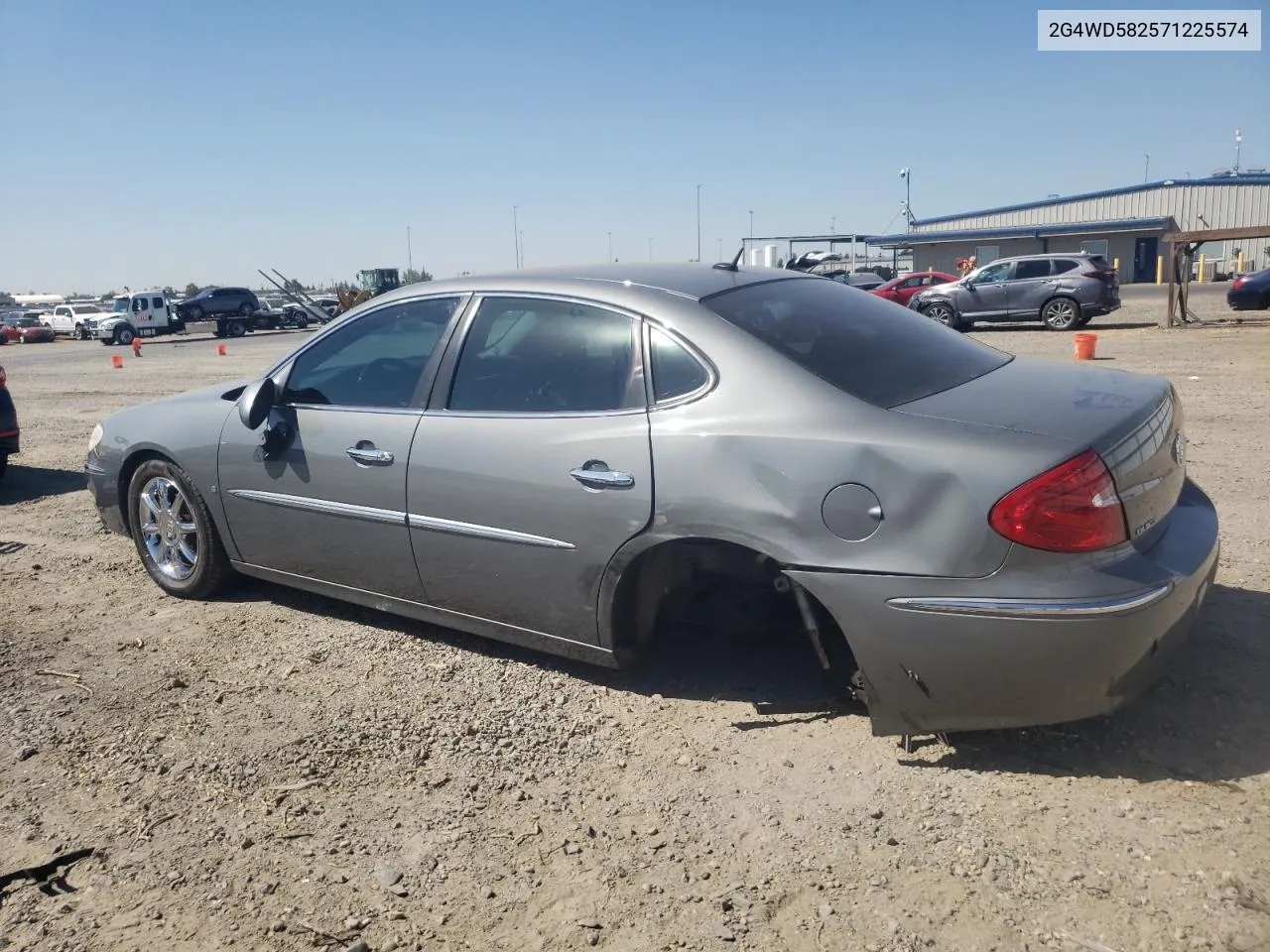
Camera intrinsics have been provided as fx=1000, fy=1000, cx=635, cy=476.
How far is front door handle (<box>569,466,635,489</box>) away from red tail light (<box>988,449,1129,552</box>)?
3.78 feet

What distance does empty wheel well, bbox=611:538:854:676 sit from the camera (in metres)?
3.28

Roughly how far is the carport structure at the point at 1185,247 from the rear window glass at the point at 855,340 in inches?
700

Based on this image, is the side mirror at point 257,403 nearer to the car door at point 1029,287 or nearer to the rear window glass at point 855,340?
the rear window glass at point 855,340

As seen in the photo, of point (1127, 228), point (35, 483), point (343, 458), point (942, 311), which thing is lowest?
point (35, 483)

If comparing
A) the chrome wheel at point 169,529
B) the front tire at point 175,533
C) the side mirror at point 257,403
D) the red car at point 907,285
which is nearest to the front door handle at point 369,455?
the side mirror at point 257,403

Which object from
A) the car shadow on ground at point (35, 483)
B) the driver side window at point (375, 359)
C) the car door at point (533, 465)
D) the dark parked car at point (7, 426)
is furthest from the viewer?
the dark parked car at point (7, 426)

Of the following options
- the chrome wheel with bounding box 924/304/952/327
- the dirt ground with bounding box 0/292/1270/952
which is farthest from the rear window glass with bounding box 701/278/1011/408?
the chrome wheel with bounding box 924/304/952/327

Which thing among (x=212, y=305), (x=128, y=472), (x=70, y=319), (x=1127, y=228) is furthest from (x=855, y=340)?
(x=1127, y=228)

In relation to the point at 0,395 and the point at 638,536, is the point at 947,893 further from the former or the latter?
the point at 0,395

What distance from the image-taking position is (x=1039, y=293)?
833 inches

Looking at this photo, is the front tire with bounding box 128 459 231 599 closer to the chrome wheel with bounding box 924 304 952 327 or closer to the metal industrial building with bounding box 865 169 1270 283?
the chrome wheel with bounding box 924 304 952 327

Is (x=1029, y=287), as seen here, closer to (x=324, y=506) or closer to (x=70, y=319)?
(x=324, y=506)

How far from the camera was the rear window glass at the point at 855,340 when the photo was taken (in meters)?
3.22

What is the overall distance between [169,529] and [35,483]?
4.16m
